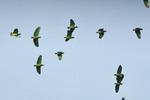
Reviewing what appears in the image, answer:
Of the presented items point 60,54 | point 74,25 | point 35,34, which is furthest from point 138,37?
point 35,34

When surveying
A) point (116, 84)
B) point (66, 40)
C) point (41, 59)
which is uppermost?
point (66, 40)

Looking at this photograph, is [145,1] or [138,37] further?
[138,37]

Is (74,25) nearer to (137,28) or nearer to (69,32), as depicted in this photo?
(69,32)

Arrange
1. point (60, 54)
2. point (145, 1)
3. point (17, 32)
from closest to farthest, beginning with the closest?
1. point (145, 1)
2. point (17, 32)
3. point (60, 54)

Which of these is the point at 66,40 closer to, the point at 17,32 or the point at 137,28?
the point at 17,32

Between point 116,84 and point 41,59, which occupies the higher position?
point 41,59

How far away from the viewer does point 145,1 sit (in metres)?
28.4

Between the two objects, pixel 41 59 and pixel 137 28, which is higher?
pixel 137 28

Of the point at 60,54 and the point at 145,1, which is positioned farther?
the point at 60,54

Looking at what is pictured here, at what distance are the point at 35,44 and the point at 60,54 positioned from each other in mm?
3800

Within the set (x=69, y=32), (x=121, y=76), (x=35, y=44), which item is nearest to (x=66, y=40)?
(x=69, y=32)

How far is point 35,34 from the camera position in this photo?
3078 centimetres

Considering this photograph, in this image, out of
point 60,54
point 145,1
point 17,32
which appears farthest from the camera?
point 60,54

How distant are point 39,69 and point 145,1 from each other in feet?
45.4
